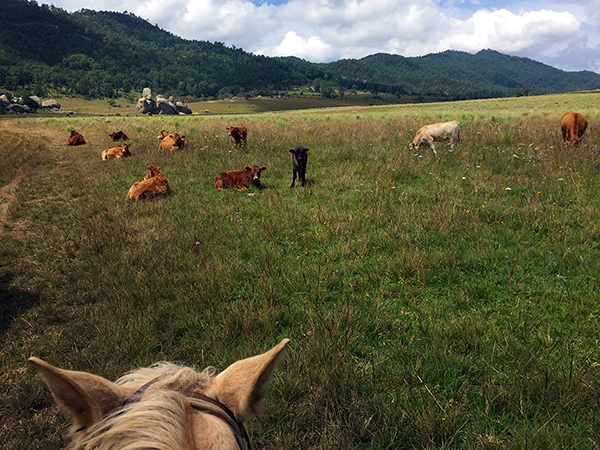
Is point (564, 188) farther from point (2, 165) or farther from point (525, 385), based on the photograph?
point (2, 165)

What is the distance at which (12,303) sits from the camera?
404 cm

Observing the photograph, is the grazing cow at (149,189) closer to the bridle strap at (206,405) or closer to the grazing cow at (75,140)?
the bridle strap at (206,405)

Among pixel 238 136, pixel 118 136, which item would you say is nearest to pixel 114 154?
pixel 238 136

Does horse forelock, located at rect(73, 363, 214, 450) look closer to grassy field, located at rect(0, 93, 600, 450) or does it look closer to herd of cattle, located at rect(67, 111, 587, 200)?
grassy field, located at rect(0, 93, 600, 450)

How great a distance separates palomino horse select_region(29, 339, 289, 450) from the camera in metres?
0.86

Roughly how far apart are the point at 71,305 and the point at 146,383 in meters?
3.80

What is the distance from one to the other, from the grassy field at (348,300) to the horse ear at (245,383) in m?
1.00

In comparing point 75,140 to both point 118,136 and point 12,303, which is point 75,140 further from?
point 12,303

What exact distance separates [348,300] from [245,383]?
8.71 feet

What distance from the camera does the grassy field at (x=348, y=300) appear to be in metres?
2.30

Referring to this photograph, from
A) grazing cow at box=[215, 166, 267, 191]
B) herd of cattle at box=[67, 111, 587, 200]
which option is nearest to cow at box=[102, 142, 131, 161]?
herd of cattle at box=[67, 111, 587, 200]

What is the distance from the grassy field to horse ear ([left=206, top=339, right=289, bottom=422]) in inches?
39.2

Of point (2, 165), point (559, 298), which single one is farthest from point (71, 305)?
point (2, 165)

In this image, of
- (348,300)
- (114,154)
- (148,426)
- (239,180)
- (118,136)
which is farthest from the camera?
(118,136)
